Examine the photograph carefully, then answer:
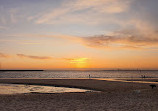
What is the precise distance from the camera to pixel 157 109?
12672 millimetres

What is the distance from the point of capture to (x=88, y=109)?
12.7 meters

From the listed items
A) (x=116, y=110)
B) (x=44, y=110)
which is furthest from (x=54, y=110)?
(x=116, y=110)

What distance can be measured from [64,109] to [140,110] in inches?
224

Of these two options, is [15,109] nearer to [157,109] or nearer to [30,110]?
[30,110]

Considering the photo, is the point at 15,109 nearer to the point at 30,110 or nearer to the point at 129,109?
the point at 30,110

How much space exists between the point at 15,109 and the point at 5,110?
703mm

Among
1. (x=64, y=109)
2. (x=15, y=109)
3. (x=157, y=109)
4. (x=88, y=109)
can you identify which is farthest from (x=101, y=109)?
(x=15, y=109)

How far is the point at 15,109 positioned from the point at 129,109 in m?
8.74

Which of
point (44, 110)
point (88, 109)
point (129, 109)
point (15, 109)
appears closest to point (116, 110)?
point (129, 109)

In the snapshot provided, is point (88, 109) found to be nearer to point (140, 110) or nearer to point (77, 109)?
point (77, 109)

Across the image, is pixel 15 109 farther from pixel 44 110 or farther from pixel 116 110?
pixel 116 110

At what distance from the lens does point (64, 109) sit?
41.6 ft

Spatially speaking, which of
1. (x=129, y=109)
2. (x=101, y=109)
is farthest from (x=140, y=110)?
(x=101, y=109)

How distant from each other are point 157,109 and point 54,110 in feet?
25.9
